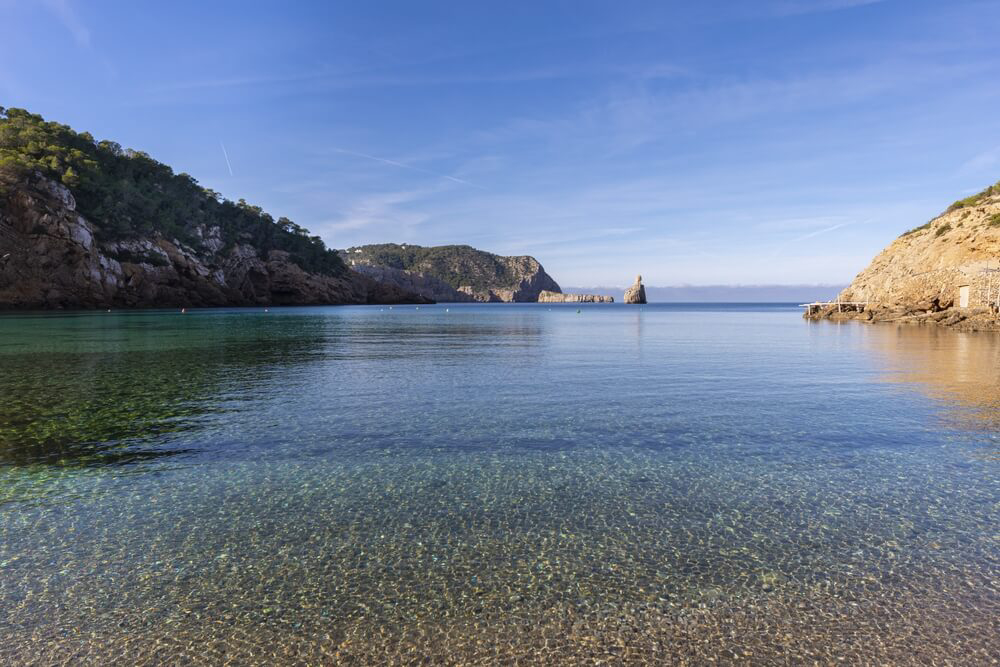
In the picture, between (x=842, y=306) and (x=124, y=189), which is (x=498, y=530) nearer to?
(x=842, y=306)

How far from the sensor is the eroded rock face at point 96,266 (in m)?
72.2

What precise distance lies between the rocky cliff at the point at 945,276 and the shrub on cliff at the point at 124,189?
112 m

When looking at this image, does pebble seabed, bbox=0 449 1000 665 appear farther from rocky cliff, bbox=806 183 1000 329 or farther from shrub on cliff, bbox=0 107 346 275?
shrub on cliff, bbox=0 107 346 275

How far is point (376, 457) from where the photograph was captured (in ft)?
28.8

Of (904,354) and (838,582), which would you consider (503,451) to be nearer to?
(838,582)

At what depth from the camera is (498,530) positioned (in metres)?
5.98

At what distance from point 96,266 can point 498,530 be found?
97.6 metres

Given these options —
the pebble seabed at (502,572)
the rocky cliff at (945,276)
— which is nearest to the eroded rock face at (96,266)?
the pebble seabed at (502,572)

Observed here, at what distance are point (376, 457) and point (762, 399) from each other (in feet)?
A: 34.1

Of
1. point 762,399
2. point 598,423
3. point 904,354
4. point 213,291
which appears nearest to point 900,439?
point 762,399

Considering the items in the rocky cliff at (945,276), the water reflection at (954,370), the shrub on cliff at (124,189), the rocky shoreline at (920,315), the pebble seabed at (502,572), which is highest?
the shrub on cliff at (124,189)

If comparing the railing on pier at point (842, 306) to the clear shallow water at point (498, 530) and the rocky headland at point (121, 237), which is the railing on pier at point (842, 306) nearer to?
the clear shallow water at point (498, 530)

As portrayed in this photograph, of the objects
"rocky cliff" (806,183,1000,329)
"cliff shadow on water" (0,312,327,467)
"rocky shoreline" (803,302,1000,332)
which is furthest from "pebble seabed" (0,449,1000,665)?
"rocky cliff" (806,183,1000,329)

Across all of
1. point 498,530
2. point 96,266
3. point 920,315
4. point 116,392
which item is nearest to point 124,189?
point 96,266
